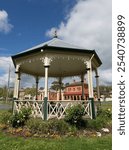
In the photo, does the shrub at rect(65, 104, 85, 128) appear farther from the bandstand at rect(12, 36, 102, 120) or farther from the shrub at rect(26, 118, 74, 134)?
the bandstand at rect(12, 36, 102, 120)

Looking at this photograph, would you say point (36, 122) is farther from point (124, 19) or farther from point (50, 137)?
point (124, 19)

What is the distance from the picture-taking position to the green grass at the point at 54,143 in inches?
267

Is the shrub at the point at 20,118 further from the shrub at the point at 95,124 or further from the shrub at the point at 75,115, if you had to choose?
the shrub at the point at 95,124

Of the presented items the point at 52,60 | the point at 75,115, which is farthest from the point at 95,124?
the point at 52,60

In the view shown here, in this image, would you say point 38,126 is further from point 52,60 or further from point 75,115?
point 52,60

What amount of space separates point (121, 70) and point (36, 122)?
6230mm

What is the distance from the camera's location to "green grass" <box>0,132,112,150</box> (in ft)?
22.2

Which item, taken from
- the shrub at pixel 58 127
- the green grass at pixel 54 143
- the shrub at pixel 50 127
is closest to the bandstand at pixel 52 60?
the shrub at pixel 50 127

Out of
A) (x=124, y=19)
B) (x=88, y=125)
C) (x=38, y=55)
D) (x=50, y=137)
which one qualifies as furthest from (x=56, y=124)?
(x=124, y=19)

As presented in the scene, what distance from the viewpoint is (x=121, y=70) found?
12.5 feet

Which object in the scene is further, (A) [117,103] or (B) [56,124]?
(B) [56,124]

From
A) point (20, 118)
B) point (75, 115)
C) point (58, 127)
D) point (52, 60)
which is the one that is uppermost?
point (52, 60)

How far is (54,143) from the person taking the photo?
7277mm

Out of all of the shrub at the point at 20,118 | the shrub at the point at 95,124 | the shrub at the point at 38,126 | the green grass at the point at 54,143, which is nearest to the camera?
the green grass at the point at 54,143
